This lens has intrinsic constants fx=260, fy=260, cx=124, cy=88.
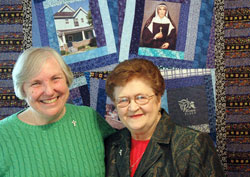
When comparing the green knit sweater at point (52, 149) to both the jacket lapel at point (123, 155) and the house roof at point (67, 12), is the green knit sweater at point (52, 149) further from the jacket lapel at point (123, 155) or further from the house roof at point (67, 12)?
the house roof at point (67, 12)

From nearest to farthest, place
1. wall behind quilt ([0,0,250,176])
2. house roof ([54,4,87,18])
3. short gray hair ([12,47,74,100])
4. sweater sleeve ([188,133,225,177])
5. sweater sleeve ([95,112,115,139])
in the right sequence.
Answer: sweater sleeve ([188,133,225,177]) → short gray hair ([12,47,74,100]) → sweater sleeve ([95,112,115,139]) → wall behind quilt ([0,0,250,176]) → house roof ([54,4,87,18])

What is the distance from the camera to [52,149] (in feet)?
5.36

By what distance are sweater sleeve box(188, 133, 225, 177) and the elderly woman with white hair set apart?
2.03 feet

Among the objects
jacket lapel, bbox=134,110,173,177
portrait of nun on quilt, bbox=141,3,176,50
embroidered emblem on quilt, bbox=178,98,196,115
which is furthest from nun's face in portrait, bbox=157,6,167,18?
jacket lapel, bbox=134,110,173,177

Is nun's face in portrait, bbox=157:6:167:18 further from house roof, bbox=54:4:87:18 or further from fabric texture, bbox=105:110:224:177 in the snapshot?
fabric texture, bbox=105:110:224:177

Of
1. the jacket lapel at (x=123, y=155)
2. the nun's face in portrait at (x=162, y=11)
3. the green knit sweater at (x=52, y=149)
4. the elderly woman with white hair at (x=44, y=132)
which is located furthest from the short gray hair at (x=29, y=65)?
the nun's face in portrait at (x=162, y=11)

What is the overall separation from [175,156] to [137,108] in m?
0.35

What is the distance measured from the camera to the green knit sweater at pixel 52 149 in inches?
61.2

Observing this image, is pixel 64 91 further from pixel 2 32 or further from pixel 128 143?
pixel 2 32

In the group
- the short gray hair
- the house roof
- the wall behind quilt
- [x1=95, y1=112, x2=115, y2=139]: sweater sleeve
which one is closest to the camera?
the short gray hair

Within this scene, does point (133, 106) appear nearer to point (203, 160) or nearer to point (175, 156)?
point (175, 156)

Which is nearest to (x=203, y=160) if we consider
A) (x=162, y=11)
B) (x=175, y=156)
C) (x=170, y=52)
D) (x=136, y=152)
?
(x=175, y=156)

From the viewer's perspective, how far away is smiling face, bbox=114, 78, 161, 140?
149 centimetres

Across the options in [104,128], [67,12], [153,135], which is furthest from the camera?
[67,12]
